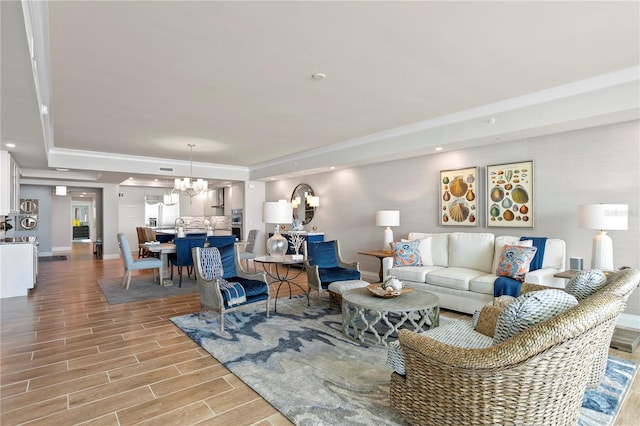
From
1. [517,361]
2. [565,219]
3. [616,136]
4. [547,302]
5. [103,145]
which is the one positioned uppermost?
[103,145]

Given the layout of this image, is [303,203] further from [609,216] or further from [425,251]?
[609,216]

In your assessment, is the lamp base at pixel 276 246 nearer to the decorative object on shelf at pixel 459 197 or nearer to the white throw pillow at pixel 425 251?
the white throw pillow at pixel 425 251

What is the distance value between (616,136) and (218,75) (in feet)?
14.5

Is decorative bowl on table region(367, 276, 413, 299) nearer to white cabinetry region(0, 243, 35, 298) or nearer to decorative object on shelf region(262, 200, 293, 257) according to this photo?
decorative object on shelf region(262, 200, 293, 257)

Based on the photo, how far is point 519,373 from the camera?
1579 mm

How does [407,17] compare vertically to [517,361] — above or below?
above

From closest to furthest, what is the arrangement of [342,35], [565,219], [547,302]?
[547,302] → [342,35] → [565,219]

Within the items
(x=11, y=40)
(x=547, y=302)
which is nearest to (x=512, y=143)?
(x=547, y=302)

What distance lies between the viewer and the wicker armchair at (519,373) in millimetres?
1493

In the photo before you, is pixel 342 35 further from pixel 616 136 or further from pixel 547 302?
pixel 616 136

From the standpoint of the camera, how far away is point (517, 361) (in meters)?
1.51

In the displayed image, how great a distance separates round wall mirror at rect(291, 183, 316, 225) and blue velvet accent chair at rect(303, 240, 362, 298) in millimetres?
2992

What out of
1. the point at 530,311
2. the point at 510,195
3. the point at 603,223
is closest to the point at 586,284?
the point at 530,311

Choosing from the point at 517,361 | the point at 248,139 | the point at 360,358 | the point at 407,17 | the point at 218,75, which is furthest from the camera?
the point at 248,139
